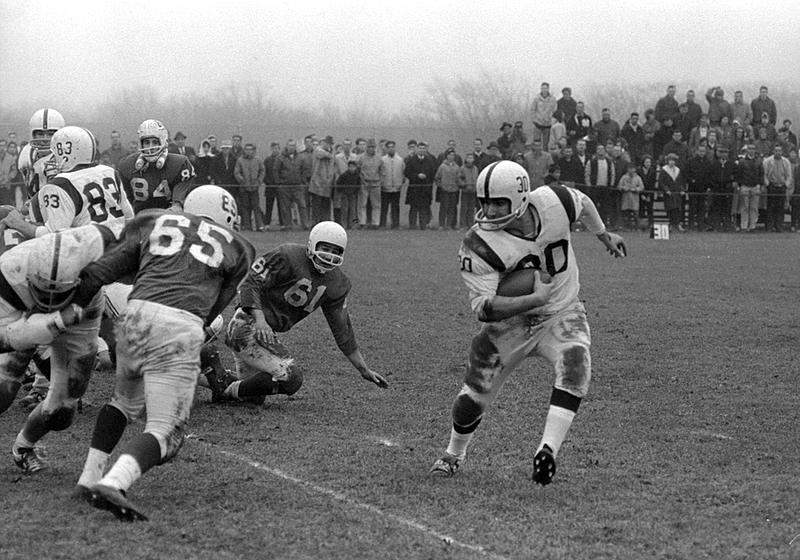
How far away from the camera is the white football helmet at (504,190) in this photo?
5969mm

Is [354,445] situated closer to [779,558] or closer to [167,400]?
[167,400]

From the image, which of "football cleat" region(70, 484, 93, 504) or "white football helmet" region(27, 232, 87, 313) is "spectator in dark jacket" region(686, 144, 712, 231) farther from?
"football cleat" region(70, 484, 93, 504)

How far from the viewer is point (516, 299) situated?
5855mm

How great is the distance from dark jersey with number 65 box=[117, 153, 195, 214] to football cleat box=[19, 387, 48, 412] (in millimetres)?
2072

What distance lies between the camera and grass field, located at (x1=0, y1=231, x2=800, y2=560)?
4875 mm

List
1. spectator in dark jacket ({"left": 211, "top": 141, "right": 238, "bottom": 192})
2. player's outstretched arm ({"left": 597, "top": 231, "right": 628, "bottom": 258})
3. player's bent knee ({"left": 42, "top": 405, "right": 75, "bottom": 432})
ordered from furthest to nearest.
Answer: spectator in dark jacket ({"left": 211, "top": 141, "right": 238, "bottom": 192}) < player's outstretched arm ({"left": 597, "top": 231, "right": 628, "bottom": 258}) < player's bent knee ({"left": 42, "top": 405, "right": 75, "bottom": 432})

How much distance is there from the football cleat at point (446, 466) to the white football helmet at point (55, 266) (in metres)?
2.08

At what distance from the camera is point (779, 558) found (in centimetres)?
468

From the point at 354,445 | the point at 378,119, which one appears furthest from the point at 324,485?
the point at 378,119

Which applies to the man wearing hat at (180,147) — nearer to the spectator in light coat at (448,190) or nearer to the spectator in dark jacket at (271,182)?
the spectator in dark jacket at (271,182)

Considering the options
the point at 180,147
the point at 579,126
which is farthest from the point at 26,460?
the point at 579,126

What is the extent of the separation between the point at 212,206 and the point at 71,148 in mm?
2052

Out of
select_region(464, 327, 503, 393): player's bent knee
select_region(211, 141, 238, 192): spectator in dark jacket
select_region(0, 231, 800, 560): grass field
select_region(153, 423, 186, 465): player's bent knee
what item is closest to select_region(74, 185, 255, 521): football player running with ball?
select_region(153, 423, 186, 465): player's bent knee

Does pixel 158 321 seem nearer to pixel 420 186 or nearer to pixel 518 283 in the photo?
pixel 518 283
